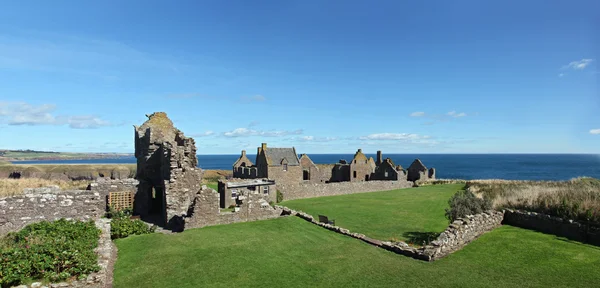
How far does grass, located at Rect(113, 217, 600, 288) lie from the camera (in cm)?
1077

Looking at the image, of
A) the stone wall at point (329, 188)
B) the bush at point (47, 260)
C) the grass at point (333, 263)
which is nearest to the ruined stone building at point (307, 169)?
the stone wall at point (329, 188)

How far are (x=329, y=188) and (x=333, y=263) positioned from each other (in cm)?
3004

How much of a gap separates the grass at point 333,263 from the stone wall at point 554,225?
1.02 metres

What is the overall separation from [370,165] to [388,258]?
4481 centimetres

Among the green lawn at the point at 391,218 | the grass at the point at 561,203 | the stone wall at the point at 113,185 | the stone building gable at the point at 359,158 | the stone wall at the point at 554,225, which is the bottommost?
the green lawn at the point at 391,218

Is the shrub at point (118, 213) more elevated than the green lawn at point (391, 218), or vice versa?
the shrub at point (118, 213)

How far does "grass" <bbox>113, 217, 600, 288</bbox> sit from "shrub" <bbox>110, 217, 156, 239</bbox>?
30.4 inches

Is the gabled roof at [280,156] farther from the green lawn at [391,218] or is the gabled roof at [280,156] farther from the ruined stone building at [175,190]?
the ruined stone building at [175,190]

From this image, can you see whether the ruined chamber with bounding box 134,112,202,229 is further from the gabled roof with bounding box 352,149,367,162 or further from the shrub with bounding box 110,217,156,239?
the gabled roof with bounding box 352,149,367,162

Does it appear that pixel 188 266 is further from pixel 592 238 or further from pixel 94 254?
Answer: pixel 592 238

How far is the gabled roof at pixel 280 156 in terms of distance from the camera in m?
40.7

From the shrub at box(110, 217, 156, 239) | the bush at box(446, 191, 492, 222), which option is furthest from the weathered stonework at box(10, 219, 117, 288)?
the bush at box(446, 191, 492, 222)

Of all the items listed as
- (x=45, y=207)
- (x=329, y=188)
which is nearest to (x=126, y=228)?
(x=45, y=207)

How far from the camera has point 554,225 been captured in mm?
16453
